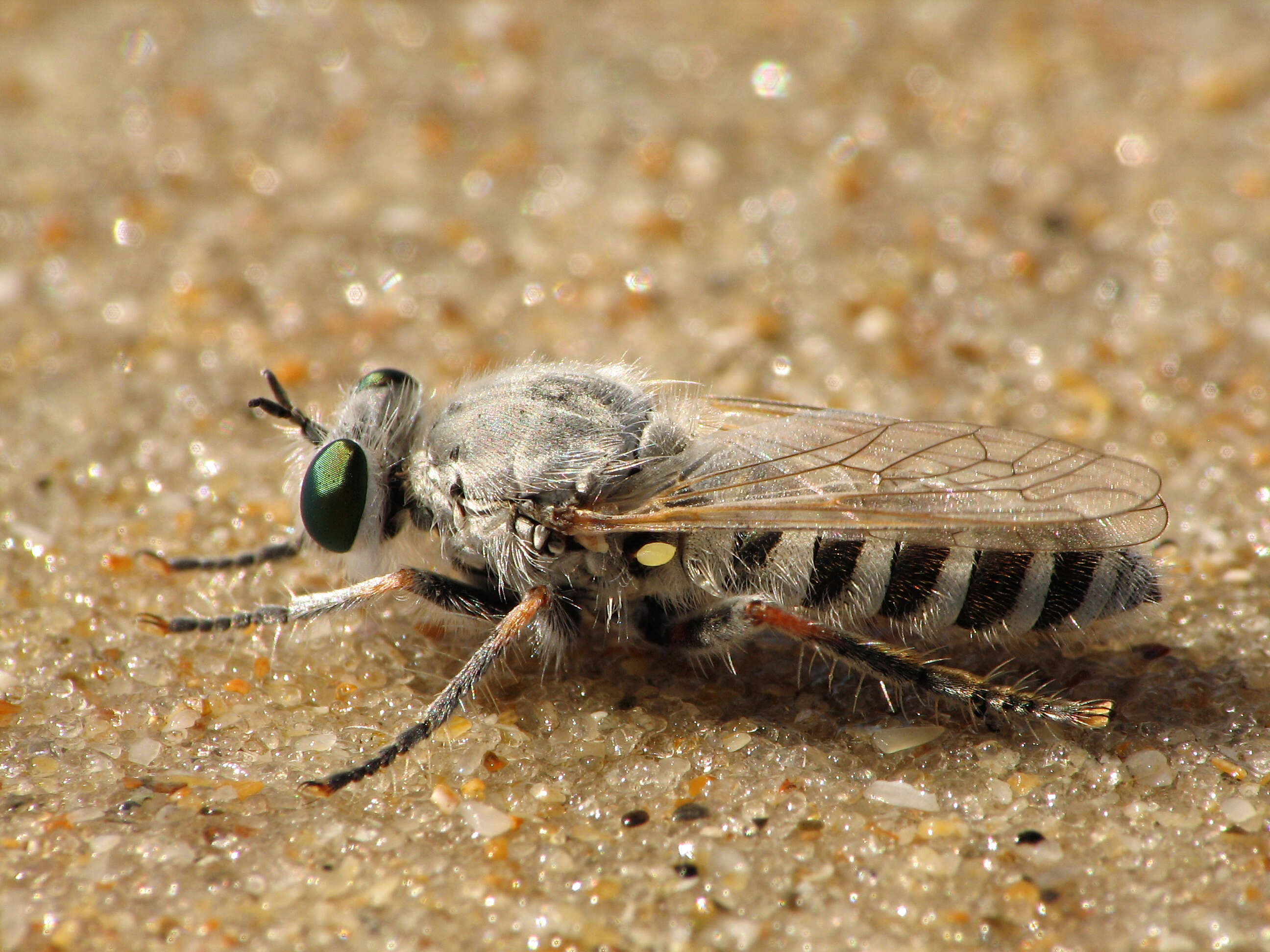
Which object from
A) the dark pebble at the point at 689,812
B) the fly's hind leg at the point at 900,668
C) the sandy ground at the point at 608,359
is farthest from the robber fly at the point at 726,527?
the dark pebble at the point at 689,812

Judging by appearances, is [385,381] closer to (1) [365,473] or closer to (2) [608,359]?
(1) [365,473]

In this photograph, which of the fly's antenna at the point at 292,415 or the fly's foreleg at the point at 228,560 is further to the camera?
the fly's foreleg at the point at 228,560

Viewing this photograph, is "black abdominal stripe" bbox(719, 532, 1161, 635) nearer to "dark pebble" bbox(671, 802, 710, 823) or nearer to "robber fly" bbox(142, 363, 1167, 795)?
"robber fly" bbox(142, 363, 1167, 795)

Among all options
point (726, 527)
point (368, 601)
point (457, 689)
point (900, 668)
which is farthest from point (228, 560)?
point (900, 668)

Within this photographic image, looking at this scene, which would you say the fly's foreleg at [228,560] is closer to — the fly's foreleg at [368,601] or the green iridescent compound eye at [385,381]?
the fly's foreleg at [368,601]

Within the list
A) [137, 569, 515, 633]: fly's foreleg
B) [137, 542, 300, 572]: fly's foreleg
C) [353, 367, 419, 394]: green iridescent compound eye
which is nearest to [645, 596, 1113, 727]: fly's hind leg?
[137, 569, 515, 633]: fly's foreleg

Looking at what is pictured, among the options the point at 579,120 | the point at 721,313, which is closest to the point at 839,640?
the point at 721,313
